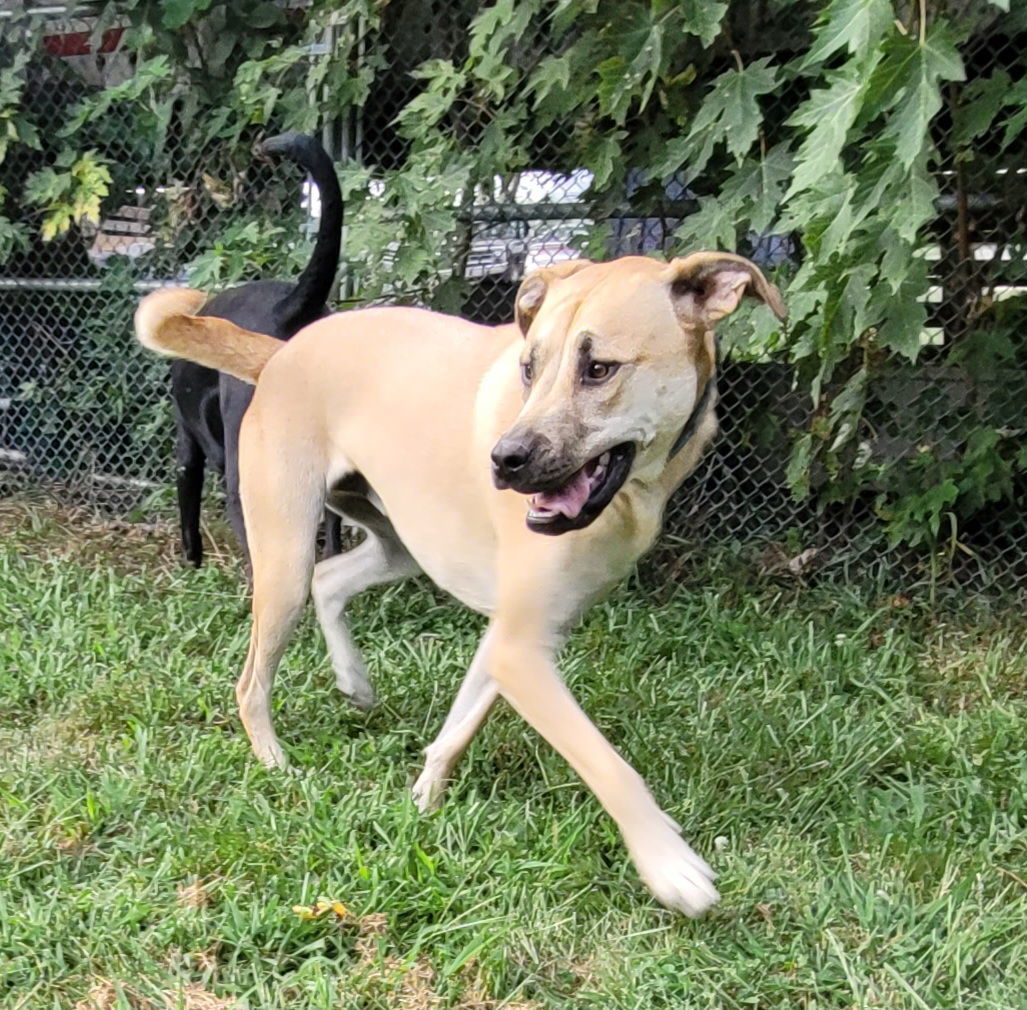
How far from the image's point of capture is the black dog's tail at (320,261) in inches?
151

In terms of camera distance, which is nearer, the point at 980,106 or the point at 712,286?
the point at 712,286

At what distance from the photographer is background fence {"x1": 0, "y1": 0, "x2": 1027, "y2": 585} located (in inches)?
154

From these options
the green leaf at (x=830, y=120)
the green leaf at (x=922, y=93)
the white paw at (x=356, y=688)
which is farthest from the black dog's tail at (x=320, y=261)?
the green leaf at (x=922, y=93)

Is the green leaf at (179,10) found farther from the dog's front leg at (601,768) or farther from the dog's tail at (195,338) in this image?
the dog's front leg at (601,768)

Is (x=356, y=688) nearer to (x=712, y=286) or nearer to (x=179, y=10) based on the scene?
(x=712, y=286)

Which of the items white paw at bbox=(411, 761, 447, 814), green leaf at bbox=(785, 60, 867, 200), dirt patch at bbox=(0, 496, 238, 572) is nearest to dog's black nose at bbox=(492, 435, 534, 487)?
white paw at bbox=(411, 761, 447, 814)

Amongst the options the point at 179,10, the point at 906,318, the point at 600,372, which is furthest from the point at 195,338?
the point at 179,10

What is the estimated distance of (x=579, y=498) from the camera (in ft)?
7.47

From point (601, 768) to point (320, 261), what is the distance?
2.18 m

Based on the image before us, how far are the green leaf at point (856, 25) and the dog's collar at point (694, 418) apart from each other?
0.76 metres

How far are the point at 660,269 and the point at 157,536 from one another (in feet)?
10.8

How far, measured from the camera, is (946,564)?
4.23 metres

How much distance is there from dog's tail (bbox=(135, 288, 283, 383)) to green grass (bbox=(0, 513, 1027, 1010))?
909 mm

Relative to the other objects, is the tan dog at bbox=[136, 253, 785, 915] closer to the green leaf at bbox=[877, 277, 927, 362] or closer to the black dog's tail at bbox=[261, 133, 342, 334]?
the black dog's tail at bbox=[261, 133, 342, 334]
